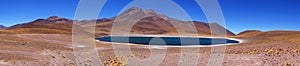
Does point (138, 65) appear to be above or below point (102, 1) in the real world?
below

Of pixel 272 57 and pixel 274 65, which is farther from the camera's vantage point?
pixel 272 57

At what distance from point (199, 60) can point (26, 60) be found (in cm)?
1310

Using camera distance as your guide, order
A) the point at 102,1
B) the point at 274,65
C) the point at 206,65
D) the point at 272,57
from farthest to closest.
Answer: the point at 272,57 < the point at 206,65 < the point at 274,65 < the point at 102,1

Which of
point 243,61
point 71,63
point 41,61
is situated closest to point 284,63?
point 243,61

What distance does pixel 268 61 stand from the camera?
23312 mm

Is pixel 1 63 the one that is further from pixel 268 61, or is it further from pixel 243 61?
pixel 268 61

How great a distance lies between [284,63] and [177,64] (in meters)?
7.27

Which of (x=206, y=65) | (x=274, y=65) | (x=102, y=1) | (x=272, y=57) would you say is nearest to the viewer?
(x=102, y=1)

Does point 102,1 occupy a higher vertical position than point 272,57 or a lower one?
higher

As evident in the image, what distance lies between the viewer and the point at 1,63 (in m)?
22.7

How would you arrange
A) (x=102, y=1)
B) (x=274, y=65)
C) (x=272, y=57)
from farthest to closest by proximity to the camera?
(x=272, y=57), (x=274, y=65), (x=102, y=1)

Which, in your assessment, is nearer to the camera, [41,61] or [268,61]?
[268,61]

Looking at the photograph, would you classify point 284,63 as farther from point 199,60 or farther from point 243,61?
point 199,60

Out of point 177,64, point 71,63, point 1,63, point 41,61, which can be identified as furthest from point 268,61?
point 1,63
